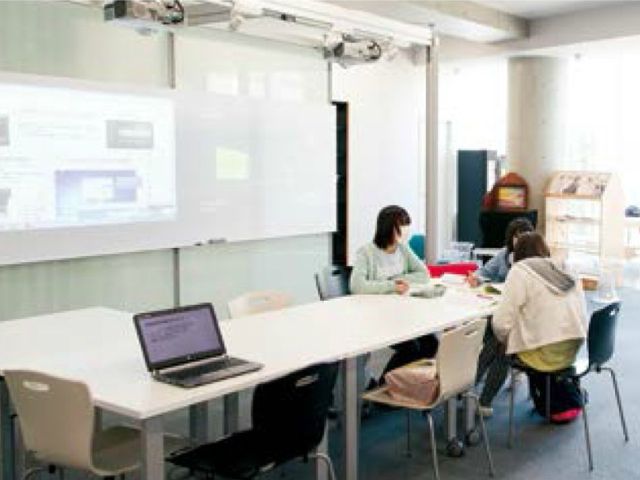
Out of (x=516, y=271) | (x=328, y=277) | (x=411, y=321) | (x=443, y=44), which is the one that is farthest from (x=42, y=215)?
(x=443, y=44)

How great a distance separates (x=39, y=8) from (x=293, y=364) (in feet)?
10.9

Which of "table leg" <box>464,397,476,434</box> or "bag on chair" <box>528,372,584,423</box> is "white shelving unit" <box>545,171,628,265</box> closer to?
"bag on chair" <box>528,372,584,423</box>

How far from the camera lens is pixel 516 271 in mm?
3785

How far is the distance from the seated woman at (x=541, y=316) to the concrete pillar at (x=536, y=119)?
5.27 metres

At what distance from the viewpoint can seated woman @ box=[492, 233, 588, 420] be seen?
3.73 meters

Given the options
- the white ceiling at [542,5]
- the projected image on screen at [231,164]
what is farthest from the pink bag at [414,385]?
the white ceiling at [542,5]

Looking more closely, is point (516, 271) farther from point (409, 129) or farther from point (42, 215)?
point (409, 129)

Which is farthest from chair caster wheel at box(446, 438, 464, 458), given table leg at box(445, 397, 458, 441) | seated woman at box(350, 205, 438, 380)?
seated woman at box(350, 205, 438, 380)

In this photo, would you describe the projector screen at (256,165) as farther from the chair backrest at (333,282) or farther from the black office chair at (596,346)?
the black office chair at (596,346)

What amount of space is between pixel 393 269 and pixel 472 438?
3.69ft

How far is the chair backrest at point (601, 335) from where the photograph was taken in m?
3.73

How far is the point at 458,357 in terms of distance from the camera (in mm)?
3275

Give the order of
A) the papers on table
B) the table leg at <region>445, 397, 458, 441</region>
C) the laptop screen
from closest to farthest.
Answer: the laptop screen
the table leg at <region>445, 397, 458, 441</region>
the papers on table

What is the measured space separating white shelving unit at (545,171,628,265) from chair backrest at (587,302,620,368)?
187 inches
